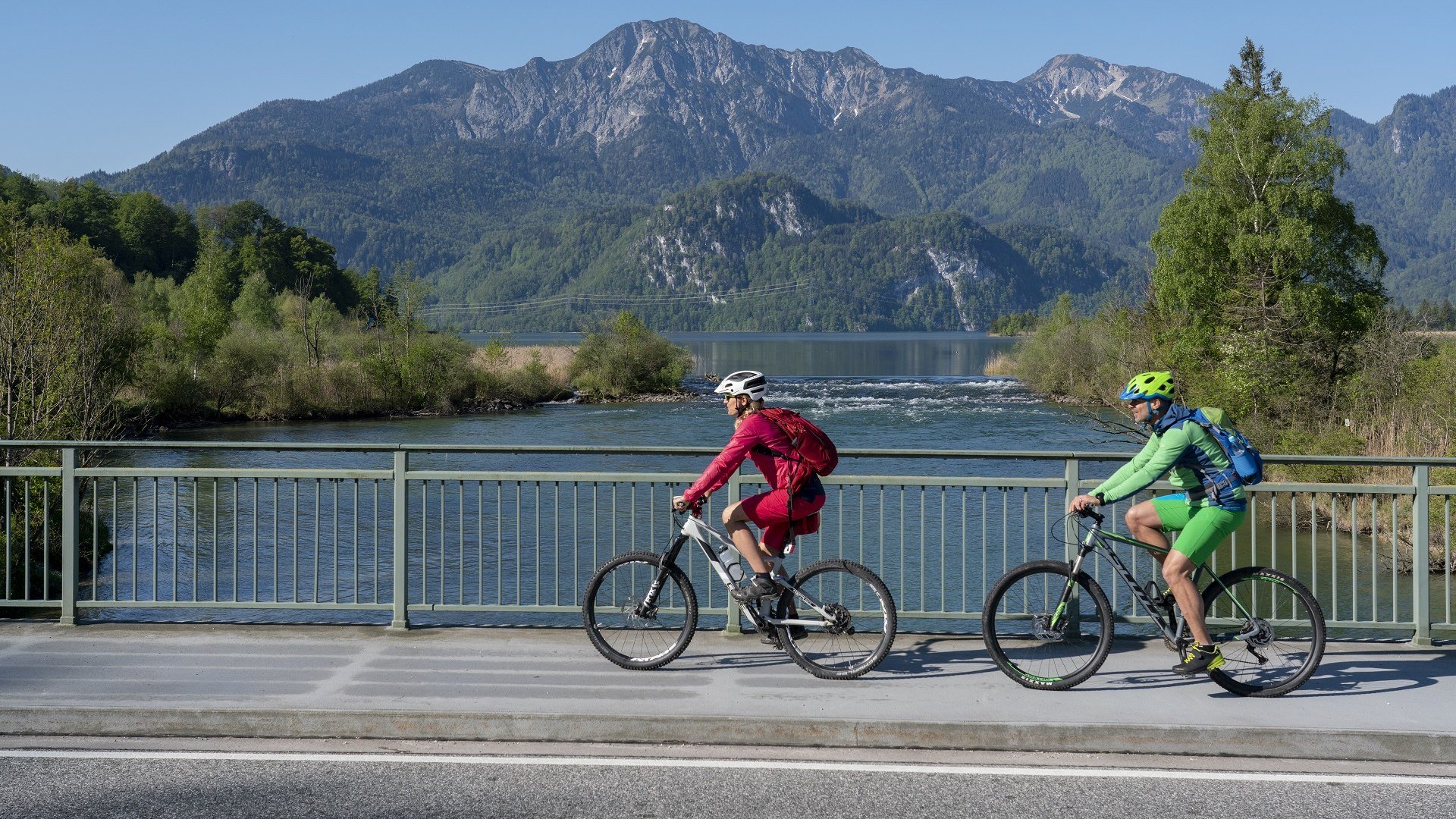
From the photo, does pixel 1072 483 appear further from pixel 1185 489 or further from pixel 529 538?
pixel 529 538

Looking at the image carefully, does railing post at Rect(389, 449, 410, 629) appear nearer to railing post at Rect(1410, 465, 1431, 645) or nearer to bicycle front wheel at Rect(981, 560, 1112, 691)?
bicycle front wheel at Rect(981, 560, 1112, 691)

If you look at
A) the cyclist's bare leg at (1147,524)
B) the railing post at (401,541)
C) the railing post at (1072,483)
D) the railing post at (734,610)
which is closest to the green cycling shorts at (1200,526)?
the cyclist's bare leg at (1147,524)

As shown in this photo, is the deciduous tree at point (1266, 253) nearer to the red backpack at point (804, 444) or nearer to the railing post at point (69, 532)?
the red backpack at point (804, 444)

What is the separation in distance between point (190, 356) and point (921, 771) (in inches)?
2574

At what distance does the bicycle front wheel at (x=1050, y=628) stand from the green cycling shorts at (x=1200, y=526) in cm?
55

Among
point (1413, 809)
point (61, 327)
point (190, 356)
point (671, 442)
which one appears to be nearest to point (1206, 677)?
point (1413, 809)

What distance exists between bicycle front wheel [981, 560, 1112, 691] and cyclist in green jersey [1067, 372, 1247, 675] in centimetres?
43

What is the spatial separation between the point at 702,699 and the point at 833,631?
961mm

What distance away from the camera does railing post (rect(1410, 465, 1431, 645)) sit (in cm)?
853

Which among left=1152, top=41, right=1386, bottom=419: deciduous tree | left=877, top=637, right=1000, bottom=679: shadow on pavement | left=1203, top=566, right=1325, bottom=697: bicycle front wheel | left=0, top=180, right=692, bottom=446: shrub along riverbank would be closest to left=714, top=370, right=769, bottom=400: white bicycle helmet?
left=877, top=637, right=1000, bottom=679: shadow on pavement

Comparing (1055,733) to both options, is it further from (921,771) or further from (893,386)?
(893,386)

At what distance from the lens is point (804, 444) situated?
770cm

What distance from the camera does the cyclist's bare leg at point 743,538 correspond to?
7.85m

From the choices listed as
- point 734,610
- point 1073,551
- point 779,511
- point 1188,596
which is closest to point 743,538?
point 779,511
